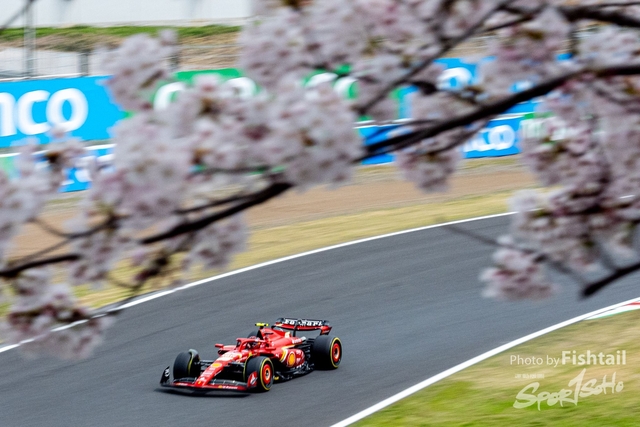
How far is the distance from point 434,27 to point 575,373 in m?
7.72

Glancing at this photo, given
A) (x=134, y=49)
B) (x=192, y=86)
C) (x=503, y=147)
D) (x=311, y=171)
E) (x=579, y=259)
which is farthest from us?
(x=503, y=147)

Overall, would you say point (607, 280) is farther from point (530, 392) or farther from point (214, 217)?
point (530, 392)

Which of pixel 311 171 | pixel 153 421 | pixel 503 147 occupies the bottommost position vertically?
pixel 153 421

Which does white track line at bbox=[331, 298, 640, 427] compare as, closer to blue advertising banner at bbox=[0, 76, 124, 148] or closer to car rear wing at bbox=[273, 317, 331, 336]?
car rear wing at bbox=[273, 317, 331, 336]

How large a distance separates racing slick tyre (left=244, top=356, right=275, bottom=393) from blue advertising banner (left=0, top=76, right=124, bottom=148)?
25.2 feet

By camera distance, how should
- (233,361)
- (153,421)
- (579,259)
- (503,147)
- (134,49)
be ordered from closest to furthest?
(134,49) < (579,259) < (153,421) < (233,361) < (503,147)

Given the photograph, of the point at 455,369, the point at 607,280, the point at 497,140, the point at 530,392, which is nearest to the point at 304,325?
the point at 455,369

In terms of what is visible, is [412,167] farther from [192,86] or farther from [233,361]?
[233,361]

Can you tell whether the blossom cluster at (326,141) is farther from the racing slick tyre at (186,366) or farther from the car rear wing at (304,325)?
the car rear wing at (304,325)

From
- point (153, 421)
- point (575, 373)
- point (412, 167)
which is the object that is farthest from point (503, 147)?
point (412, 167)

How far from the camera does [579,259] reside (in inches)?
124

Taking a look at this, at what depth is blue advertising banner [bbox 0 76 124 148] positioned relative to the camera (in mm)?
16906

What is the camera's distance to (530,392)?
30.8 feet

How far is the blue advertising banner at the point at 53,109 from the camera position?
1691cm
